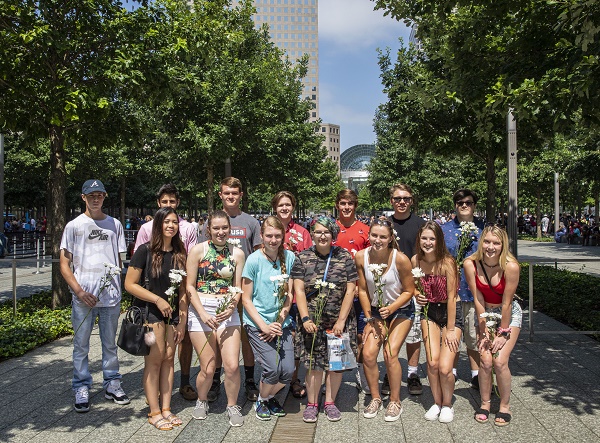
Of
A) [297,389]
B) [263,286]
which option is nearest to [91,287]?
[263,286]

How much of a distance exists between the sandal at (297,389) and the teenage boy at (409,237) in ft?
2.46

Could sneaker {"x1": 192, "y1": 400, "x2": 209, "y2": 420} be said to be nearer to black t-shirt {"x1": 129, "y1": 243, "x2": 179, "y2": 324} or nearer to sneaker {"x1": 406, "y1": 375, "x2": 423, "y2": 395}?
black t-shirt {"x1": 129, "y1": 243, "x2": 179, "y2": 324}

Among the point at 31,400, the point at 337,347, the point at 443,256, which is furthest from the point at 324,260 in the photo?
the point at 31,400

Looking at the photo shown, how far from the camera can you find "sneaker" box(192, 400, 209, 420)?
15.8ft

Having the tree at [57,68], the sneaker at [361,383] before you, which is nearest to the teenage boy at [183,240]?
the sneaker at [361,383]

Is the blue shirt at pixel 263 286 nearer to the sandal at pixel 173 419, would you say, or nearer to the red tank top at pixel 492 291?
the sandal at pixel 173 419

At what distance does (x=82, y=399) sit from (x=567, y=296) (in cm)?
872

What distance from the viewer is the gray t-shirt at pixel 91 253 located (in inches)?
203

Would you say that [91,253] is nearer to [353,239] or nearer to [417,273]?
[353,239]

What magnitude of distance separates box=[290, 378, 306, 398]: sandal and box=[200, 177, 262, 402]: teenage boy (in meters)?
0.35

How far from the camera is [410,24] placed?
9.00m

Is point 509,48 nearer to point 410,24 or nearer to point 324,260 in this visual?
point 410,24

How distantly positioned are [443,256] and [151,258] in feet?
8.08

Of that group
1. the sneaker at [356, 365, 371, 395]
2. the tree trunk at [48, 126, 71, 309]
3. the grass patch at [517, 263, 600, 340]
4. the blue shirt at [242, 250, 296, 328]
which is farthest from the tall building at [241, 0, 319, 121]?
the blue shirt at [242, 250, 296, 328]
